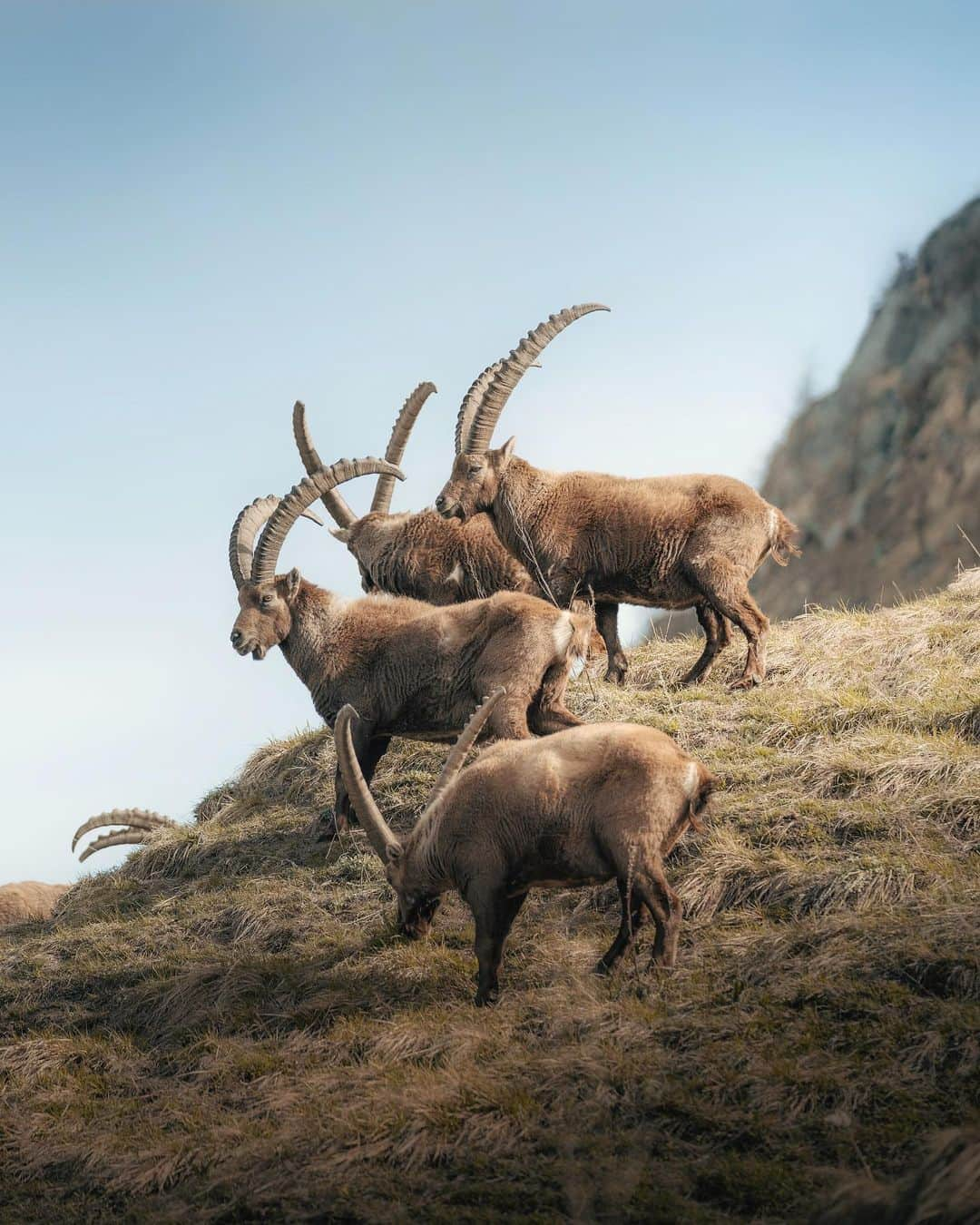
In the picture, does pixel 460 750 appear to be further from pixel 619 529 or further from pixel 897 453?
pixel 897 453

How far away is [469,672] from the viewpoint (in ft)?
33.0

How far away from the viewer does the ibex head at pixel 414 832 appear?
27.2ft

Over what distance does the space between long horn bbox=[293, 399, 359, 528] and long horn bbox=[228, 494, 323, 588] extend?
113 inches

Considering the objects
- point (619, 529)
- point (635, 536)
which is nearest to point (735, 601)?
point (635, 536)

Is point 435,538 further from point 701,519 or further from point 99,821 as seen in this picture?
point 99,821

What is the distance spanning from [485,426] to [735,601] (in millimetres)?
2833

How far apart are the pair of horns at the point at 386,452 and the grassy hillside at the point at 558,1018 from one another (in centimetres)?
348

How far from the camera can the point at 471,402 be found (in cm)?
1273

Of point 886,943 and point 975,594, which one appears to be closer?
point 886,943

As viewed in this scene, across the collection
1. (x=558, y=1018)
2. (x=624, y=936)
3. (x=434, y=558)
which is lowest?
(x=558, y=1018)

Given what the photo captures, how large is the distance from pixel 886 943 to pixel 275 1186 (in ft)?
11.1

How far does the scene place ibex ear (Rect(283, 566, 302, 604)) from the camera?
11188mm

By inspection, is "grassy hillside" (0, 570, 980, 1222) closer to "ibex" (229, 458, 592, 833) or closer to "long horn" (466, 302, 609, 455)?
"ibex" (229, 458, 592, 833)

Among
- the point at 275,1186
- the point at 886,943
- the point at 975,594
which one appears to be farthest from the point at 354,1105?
the point at 975,594
